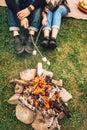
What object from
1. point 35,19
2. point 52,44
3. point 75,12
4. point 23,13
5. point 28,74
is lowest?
point 28,74

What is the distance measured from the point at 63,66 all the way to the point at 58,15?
138cm

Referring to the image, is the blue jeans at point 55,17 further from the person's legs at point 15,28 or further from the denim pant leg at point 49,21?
the person's legs at point 15,28

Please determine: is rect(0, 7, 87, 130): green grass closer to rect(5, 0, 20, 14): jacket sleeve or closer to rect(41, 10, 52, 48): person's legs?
rect(41, 10, 52, 48): person's legs

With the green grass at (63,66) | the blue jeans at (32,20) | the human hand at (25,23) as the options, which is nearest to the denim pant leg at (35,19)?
the blue jeans at (32,20)

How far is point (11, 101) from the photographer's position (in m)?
6.42

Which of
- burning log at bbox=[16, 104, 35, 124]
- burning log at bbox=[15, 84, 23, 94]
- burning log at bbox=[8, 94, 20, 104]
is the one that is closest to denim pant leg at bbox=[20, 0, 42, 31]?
burning log at bbox=[15, 84, 23, 94]

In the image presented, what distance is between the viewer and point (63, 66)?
7.51 metres

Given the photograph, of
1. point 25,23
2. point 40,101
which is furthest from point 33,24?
point 40,101

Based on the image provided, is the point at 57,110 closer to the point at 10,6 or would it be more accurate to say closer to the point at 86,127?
the point at 86,127

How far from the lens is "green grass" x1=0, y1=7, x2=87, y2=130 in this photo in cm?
647

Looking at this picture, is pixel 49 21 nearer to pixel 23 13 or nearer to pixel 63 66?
pixel 23 13

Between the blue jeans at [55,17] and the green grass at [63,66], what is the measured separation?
49 cm

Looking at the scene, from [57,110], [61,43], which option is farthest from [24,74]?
[61,43]

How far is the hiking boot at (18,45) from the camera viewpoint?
736cm
